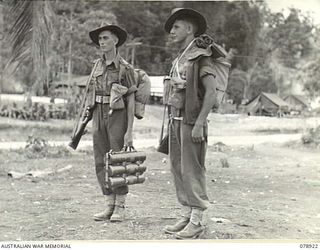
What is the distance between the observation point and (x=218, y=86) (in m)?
3.04

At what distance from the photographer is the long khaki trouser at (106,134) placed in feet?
11.3

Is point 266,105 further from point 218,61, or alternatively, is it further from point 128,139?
point 218,61

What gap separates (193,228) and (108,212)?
2.42ft

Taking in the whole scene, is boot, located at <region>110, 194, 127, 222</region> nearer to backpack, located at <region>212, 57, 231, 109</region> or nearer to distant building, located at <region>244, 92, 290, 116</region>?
backpack, located at <region>212, 57, 231, 109</region>

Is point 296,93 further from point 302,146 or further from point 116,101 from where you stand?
point 116,101

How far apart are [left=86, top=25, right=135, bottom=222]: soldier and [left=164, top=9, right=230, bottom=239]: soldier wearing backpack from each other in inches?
15.3

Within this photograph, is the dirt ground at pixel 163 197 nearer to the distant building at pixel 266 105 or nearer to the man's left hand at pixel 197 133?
the man's left hand at pixel 197 133

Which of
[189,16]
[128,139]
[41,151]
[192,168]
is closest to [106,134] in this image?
[128,139]

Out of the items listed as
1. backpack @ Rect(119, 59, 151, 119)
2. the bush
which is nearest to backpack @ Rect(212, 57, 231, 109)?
backpack @ Rect(119, 59, 151, 119)

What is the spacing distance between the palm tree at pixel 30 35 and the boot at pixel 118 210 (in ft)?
7.27

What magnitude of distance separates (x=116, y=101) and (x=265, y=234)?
1.35m

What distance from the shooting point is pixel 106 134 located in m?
3.50

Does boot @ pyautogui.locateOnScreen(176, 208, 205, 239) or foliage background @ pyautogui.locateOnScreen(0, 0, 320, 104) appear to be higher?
foliage background @ pyautogui.locateOnScreen(0, 0, 320, 104)

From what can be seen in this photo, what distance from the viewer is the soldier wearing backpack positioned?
2979mm
